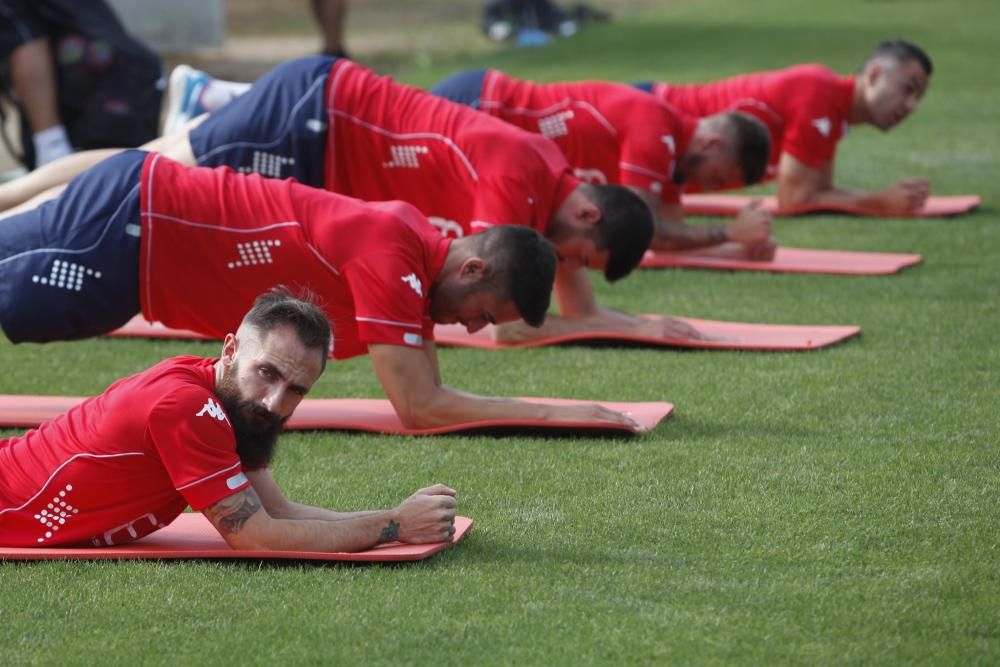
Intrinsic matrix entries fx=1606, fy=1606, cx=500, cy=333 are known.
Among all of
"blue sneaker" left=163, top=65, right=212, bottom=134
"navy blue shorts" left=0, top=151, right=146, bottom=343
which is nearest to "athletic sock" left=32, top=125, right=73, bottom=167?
"blue sneaker" left=163, top=65, right=212, bottom=134

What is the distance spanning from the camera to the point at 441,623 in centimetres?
333

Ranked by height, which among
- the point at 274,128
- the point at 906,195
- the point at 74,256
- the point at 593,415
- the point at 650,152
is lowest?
the point at 906,195

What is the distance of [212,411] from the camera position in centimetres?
355

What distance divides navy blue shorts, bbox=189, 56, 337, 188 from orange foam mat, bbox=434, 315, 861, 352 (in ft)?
2.85

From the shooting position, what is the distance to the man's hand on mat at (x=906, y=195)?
8.37 m

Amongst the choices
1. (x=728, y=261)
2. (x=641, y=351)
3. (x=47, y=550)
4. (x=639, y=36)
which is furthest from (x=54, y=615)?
(x=639, y=36)

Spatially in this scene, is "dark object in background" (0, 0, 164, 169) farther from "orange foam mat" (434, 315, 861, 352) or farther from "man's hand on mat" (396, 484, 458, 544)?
"man's hand on mat" (396, 484, 458, 544)

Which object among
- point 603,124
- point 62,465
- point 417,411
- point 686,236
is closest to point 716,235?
point 686,236

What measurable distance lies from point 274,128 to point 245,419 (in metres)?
2.37

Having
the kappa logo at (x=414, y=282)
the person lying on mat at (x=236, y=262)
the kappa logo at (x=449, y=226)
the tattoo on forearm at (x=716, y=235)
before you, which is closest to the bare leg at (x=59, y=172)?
the person lying on mat at (x=236, y=262)

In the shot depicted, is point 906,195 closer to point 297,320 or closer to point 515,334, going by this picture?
point 515,334

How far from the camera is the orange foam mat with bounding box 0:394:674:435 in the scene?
480 centimetres

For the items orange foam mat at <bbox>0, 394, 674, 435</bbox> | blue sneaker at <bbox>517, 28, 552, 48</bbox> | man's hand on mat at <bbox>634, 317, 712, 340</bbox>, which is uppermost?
orange foam mat at <bbox>0, 394, 674, 435</bbox>

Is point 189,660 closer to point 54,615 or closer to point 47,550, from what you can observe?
point 54,615
